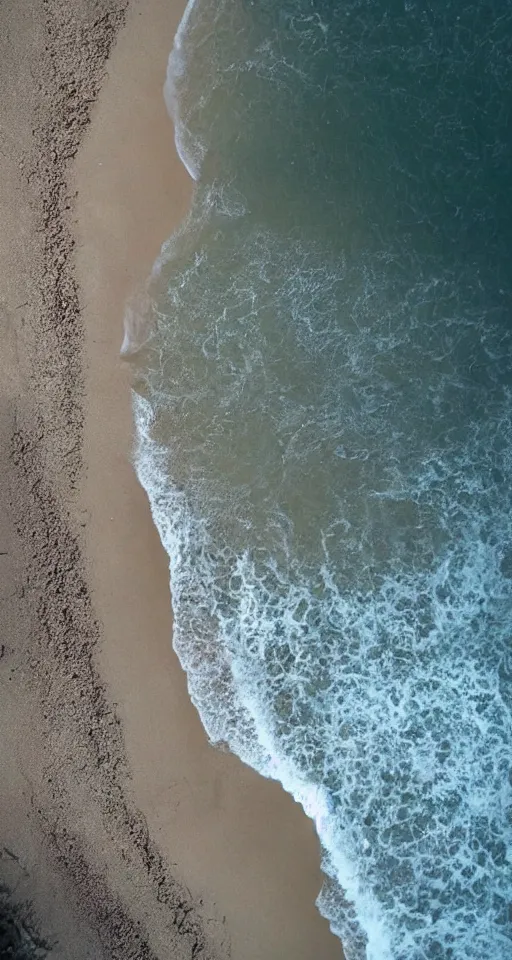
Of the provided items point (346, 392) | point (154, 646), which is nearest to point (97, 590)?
point (154, 646)

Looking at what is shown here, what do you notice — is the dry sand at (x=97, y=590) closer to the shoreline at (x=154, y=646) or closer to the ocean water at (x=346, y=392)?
the shoreline at (x=154, y=646)

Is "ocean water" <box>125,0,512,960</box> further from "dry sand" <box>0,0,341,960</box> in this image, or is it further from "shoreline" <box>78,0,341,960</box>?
"dry sand" <box>0,0,341,960</box>

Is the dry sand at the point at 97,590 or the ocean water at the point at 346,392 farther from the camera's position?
the ocean water at the point at 346,392

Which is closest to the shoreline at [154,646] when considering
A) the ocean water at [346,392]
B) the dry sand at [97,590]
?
the dry sand at [97,590]

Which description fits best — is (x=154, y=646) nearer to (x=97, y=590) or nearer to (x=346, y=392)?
(x=97, y=590)

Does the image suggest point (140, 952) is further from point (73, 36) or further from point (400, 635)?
point (73, 36)

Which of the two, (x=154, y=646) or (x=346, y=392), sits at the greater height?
(x=346, y=392)
